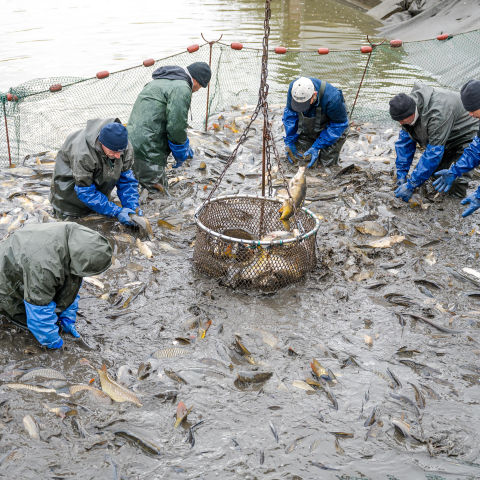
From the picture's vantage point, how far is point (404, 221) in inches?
215

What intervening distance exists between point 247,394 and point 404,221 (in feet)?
10.4

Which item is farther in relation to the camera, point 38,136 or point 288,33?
point 288,33

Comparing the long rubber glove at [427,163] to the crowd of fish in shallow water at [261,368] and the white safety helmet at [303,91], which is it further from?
the white safety helmet at [303,91]

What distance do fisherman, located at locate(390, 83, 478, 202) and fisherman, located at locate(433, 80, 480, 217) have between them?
0.19 m

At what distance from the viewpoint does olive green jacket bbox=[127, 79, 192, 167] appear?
216 inches

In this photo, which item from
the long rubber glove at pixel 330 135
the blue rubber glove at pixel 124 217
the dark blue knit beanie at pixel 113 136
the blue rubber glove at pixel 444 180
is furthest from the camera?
the long rubber glove at pixel 330 135

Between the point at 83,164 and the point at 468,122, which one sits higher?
the point at 468,122

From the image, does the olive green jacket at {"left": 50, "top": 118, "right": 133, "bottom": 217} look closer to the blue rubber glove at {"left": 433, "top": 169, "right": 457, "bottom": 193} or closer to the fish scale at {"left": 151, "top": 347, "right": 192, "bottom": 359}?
the fish scale at {"left": 151, "top": 347, "right": 192, "bottom": 359}

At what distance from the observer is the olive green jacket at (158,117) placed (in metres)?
5.48

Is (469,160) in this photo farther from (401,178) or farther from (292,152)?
(292,152)

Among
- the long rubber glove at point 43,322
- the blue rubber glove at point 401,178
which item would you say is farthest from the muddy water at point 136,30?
the long rubber glove at point 43,322

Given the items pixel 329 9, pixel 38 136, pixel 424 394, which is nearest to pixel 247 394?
pixel 424 394

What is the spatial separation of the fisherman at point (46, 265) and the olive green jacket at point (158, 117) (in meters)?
2.66

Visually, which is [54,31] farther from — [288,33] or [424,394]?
[424,394]
